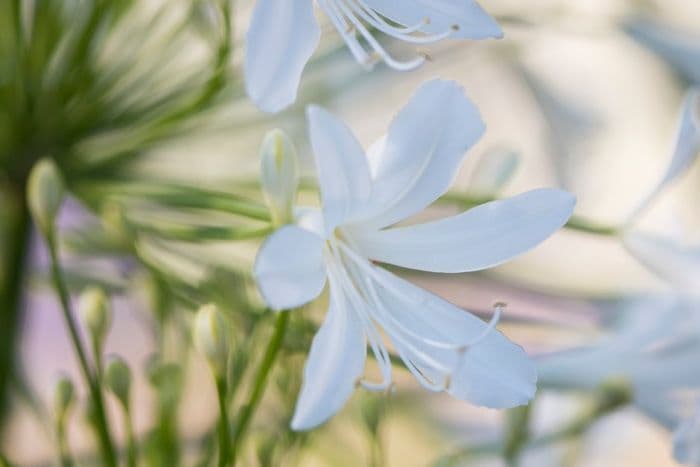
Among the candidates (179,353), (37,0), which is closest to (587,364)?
(179,353)

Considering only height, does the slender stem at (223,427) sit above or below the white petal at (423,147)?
below

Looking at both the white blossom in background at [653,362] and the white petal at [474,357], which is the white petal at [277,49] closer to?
the white petal at [474,357]

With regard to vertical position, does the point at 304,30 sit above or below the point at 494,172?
above

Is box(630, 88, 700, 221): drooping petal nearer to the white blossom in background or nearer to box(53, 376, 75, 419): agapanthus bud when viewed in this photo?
the white blossom in background

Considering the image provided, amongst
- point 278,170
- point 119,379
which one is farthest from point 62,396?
point 278,170

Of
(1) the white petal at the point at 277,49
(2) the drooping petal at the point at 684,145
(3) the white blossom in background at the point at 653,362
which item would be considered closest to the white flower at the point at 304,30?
(1) the white petal at the point at 277,49

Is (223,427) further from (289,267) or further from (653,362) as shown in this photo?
(653,362)
